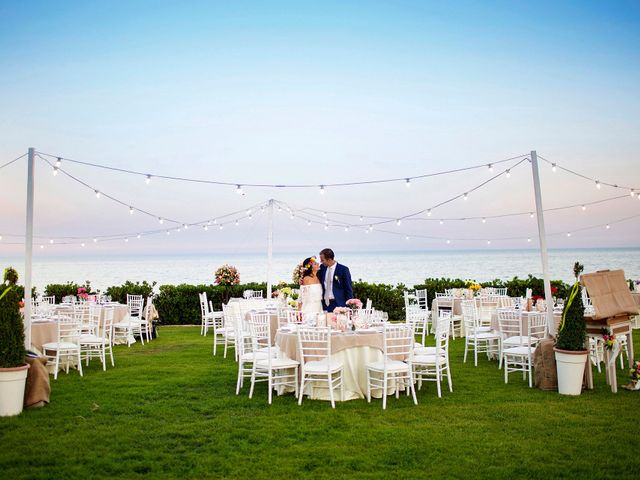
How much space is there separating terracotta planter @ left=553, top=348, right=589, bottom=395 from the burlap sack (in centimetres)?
22

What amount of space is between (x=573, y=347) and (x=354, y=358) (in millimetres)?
2912

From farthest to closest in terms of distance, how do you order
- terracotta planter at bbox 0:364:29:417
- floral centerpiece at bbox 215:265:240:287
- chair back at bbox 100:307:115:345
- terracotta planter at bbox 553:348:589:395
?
floral centerpiece at bbox 215:265:240:287 → chair back at bbox 100:307:115:345 → terracotta planter at bbox 553:348:589:395 → terracotta planter at bbox 0:364:29:417

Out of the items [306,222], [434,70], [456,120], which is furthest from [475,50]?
[306,222]

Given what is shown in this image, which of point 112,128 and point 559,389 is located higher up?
point 112,128

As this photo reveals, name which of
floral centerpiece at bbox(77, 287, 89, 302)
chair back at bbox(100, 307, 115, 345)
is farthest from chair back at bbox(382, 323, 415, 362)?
floral centerpiece at bbox(77, 287, 89, 302)

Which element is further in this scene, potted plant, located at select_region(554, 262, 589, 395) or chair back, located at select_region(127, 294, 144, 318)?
chair back, located at select_region(127, 294, 144, 318)

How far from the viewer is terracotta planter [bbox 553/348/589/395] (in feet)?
22.2

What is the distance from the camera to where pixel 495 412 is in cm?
609

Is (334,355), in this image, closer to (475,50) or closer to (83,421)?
(83,421)

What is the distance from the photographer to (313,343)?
6770 millimetres

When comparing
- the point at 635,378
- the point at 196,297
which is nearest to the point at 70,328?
the point at 196,297

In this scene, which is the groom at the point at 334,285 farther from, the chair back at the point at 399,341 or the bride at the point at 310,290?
the chair back at the point at 399,341

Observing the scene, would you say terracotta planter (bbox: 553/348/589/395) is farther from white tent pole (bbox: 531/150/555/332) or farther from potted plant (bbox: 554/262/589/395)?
white tent pole (bbox: 531/150/555/332)

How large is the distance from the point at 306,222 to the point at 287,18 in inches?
223
